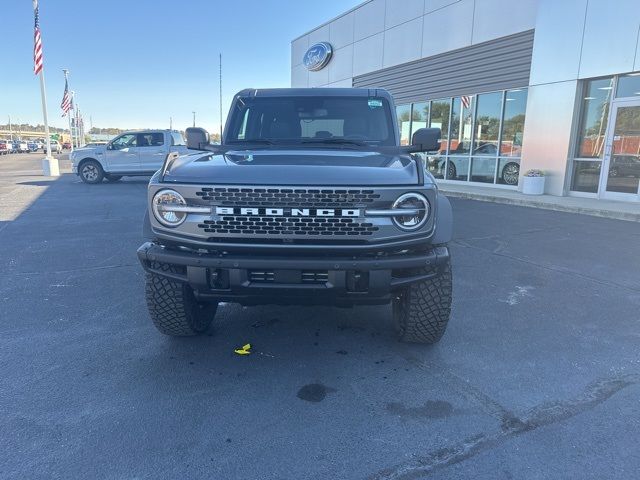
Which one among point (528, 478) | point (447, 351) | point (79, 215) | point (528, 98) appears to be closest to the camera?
point (528, 478)

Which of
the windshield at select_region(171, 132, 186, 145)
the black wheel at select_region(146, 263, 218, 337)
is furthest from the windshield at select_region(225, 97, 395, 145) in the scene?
the windshield at select_region(171, 132, 186, 145)

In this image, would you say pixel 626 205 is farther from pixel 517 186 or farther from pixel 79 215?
pixel 79 215

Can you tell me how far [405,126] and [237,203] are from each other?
1706 centimetres

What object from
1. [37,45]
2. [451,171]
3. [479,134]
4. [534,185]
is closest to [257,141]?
[534,185]

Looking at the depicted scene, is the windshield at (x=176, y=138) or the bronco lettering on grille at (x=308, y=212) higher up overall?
the windshield at (x=176, y=138)

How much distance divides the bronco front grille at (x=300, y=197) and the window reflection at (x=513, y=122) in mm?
12536

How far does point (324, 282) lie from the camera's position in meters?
2.73

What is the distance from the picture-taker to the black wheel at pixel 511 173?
13.8 m

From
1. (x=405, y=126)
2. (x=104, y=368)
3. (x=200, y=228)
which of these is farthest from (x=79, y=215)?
(x=405, y=126)

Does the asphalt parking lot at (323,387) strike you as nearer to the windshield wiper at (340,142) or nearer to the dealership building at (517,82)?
the windshield wiper at (340,142)

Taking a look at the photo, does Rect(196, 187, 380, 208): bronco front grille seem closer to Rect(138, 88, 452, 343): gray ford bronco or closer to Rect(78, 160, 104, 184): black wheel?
Rect(138, 88, 452, 343): gray ford bronco

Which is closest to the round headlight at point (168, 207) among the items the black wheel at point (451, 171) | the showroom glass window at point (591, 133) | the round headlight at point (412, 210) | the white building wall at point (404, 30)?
the round headlight at point (412, 210)

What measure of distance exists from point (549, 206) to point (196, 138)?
944cm

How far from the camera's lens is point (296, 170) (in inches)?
110
